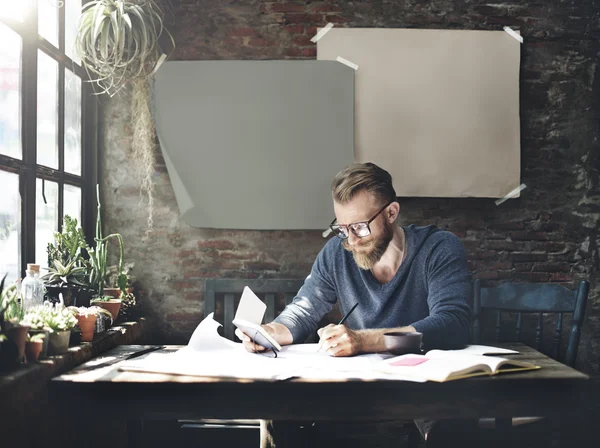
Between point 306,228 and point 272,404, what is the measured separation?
74.1 inches

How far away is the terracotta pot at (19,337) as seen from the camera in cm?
177

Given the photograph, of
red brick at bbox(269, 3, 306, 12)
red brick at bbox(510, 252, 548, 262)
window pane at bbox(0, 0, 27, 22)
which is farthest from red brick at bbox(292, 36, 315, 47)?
red brick at bbox(510, 252, 548, 262)

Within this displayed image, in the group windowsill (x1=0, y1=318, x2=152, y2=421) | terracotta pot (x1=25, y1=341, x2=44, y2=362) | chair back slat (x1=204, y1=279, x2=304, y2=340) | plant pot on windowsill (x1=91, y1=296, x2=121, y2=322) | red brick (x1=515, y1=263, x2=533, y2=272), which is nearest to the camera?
windowsill (x1=0, y1=318, x2=152, y2=421)

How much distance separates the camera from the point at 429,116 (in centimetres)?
350

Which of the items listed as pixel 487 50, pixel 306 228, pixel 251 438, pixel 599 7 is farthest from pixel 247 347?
pixel 599 7

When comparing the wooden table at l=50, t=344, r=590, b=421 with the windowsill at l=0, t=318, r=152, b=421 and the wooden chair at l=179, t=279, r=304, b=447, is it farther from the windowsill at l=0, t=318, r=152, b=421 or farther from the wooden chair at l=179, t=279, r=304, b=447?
the wooden chair at l=179, t=279, r=304, b=447

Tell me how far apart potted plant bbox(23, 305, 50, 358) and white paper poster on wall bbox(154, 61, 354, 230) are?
4.89 feet

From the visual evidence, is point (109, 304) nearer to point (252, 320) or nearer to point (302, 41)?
point (252, 320)

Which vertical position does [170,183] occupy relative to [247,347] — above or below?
above

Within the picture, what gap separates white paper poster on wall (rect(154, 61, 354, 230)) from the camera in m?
3.47

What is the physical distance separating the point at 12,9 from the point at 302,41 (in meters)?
1.62

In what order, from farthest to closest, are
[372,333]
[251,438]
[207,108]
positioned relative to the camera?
[207,108]
[251,438]
[372,333]

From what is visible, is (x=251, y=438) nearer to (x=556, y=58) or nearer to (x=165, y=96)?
(x=165, y=96)

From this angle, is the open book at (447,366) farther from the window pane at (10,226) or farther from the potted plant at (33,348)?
the window pane at (10,226)
